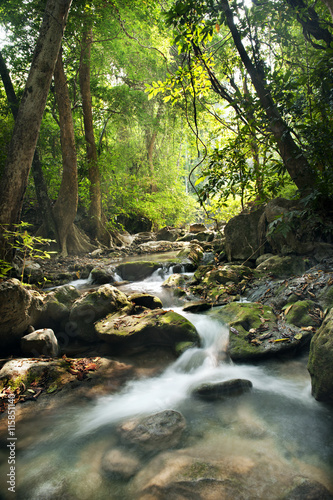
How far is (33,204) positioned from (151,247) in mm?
6988

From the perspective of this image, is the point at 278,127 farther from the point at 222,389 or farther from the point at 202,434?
the point at 202,434

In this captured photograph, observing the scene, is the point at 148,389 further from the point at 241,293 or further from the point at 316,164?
the point at 316,164

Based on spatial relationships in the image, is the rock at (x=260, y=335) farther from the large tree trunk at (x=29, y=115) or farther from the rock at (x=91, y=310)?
the large tree trunk at (x=29, y=115)

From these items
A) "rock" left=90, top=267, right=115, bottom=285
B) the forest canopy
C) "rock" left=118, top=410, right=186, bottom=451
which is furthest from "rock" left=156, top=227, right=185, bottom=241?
"rock" left=118, top=410, right=186, bottom=451

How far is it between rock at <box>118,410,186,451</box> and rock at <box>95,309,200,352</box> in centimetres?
162

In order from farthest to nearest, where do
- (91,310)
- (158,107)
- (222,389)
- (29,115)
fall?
(158,107) < (91,310) < (29,115) < (222,389)

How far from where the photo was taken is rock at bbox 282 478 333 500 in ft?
6.08

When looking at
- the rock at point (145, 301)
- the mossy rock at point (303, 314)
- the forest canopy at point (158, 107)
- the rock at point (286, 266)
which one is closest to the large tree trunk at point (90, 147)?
the forest canopy at point (158, 107)

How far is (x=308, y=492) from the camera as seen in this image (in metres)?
1.90

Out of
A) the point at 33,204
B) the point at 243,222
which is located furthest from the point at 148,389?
the point at 33,204

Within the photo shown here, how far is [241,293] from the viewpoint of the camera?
6031 mm

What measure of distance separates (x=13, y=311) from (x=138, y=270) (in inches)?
205

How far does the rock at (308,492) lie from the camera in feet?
6.08

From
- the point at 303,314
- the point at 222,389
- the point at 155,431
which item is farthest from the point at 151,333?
the point at 303,314
